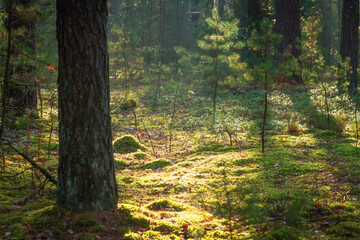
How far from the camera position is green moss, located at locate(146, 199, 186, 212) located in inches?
155

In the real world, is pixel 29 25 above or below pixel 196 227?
above

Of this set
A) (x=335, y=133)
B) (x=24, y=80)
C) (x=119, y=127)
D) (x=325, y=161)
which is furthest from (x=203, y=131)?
(x=24, y=80)

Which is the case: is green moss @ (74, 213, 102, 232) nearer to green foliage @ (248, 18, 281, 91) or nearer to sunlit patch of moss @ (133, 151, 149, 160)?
sunlit patch of moss @ (133, 151, 149, 160)

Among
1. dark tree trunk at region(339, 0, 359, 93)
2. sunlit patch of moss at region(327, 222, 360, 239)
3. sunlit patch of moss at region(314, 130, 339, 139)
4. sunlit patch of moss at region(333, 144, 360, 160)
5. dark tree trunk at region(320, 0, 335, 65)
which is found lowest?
sunlit patch of moss at region(327, 222, 360, 239)

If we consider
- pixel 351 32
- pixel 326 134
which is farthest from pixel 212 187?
pixel 351 32

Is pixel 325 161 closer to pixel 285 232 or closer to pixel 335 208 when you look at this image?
pixel 335 208

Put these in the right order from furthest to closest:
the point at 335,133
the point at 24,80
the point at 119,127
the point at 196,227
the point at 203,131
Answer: the point at 119,127, the point at 203,131, the point at 335,133, the point at 24,80, the point at 196,227

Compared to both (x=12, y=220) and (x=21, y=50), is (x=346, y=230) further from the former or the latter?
(x=21, y=50)

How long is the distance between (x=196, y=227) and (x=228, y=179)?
185 centimetres

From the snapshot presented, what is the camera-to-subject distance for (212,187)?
15.8 feet

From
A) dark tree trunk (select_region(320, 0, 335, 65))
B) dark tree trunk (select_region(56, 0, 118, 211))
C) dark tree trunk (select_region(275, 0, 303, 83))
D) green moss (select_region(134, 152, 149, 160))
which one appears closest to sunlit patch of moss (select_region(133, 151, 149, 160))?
green moss (select_region(134, 152, 149, 160))

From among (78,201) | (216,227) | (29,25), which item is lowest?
(216,227)

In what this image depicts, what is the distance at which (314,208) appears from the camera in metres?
3.43

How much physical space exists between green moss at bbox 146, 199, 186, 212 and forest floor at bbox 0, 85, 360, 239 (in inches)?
0.5
